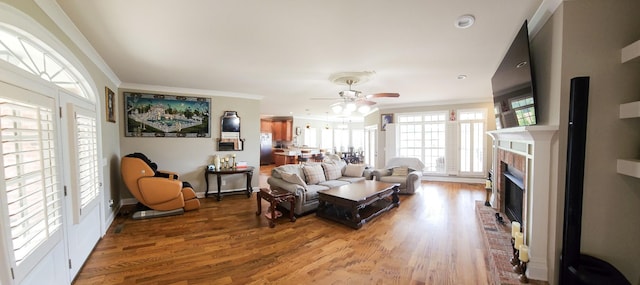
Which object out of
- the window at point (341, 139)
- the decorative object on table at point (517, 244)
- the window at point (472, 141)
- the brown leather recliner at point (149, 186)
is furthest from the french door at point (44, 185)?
the window at point (341, 139)

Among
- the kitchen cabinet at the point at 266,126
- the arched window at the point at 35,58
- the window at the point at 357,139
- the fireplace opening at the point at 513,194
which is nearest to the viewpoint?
the arched window at the point at 35,58

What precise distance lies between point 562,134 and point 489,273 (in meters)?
1.48

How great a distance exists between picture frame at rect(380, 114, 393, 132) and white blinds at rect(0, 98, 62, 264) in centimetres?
690

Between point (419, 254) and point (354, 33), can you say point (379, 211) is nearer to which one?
point (419, 254)

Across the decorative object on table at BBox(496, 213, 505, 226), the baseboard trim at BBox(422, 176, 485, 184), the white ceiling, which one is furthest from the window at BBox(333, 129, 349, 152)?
the decorative object on table at BBox(496, 213, 505, 226)

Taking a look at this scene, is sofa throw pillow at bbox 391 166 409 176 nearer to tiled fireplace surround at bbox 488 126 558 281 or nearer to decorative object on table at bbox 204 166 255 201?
decorative object on table at bbox 204 166 255 201

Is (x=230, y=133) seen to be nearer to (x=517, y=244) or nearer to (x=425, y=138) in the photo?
(x=517, y=244)

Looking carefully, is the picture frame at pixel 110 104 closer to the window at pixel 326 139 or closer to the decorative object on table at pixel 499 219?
the decorative object on table at pixel 499 219

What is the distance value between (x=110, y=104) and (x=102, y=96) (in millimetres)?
473

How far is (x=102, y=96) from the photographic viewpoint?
324 centimetres

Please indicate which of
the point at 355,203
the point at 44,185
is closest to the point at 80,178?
the point at 44,185

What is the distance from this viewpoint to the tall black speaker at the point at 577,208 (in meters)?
1.54

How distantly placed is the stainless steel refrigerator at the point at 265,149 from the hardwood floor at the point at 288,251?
636cm

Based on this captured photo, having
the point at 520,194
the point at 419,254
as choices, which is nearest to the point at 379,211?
the point at 419,254
